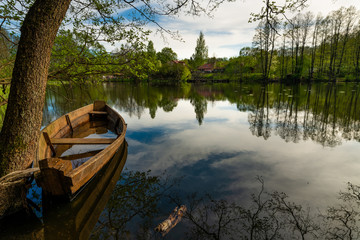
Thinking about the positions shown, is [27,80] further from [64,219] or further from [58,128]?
[58,128]

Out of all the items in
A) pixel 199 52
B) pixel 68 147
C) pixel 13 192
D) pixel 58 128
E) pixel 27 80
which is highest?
pixel 199 52

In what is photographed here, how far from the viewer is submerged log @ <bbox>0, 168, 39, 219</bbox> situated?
9.61 ft

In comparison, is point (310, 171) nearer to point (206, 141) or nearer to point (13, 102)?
point (206, 141)

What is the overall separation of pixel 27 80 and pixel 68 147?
4328mm

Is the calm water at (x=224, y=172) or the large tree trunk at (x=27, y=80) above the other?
the large tree trunk at (x=27, y=80)

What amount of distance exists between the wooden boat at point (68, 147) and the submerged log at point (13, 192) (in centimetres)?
22

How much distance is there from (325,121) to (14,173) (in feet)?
41.7

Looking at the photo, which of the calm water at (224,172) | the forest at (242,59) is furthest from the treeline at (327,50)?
the calm water at (224,172)

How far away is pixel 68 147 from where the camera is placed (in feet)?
22.6

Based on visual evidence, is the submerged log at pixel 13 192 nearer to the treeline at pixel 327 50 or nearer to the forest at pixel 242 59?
the forest at pixel 242 59

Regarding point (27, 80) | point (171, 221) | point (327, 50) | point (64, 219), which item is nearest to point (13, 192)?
point (64, 219)

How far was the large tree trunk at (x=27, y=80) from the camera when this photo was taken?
3.19 metres

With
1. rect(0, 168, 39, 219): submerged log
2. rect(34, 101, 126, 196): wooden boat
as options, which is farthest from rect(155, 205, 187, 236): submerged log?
rect(0, 168, 39, 219): submerged log

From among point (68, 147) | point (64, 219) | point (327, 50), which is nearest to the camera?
point (64, 219)
